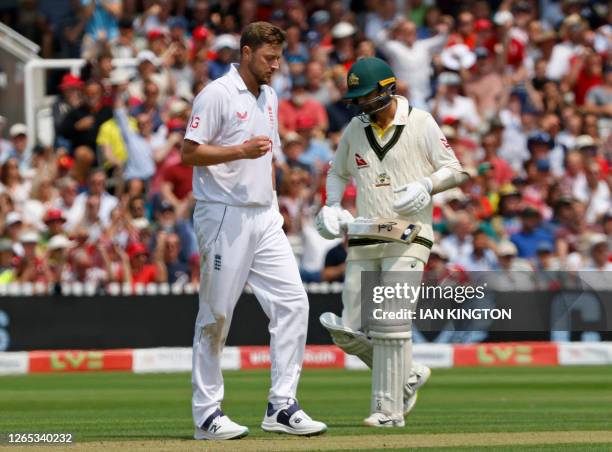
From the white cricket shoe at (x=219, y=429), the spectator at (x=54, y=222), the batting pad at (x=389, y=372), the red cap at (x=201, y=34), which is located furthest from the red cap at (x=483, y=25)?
the white cricket shoe at (x=219, y=429)

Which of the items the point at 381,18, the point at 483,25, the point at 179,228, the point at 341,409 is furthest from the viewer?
the point at 381,18

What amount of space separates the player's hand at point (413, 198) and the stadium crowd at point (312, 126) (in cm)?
592

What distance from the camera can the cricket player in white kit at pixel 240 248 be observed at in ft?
25.5

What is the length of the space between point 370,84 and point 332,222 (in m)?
0.81

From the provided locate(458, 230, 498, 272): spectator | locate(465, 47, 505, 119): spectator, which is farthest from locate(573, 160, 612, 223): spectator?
locate(458, 230, 498, 272): spectator

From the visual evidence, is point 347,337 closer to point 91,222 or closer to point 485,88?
point 91,222

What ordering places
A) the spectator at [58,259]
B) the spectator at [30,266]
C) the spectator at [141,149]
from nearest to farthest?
the spectator at [30,266], the spectator at [58,259], the spectator at [141,149]

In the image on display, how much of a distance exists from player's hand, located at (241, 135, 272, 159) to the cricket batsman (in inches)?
38.8

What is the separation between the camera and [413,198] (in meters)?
8.23

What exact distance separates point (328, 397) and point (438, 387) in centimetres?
144

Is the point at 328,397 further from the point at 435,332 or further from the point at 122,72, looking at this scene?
the point at 122,72

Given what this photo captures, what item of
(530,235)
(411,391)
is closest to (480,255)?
(530,235)

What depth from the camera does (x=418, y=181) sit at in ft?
27.6

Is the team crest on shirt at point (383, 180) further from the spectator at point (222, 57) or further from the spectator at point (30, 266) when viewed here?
the spectator at point (222, 57)
